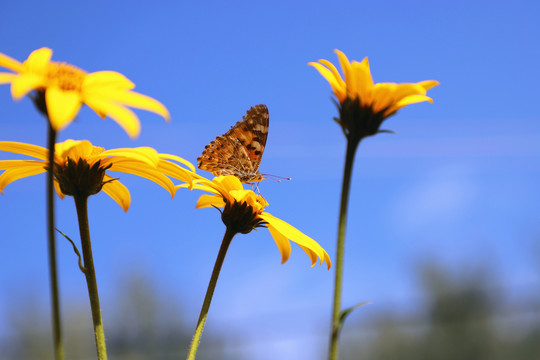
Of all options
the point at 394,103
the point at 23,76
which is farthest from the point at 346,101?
the point at 23,76

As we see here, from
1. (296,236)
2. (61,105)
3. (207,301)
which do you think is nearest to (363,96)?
(296,236)

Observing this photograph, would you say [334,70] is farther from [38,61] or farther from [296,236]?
[38,61]

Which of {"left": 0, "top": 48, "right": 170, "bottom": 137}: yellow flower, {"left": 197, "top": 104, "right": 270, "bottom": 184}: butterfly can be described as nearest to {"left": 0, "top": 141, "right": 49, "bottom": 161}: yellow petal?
{"left": 0, "top": 48, "right": 170, "bottom": 137}: yellow flower

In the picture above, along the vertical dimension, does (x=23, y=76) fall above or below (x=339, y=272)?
above

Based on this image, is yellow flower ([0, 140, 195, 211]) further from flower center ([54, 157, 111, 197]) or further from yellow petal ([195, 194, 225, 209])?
yellow petal ([195, 194, 225, 209])

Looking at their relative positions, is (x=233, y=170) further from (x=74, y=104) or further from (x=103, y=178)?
(x=74, y=104)

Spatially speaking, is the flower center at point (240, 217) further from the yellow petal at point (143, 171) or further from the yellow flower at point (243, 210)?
the yellow petal at point (143, 171)

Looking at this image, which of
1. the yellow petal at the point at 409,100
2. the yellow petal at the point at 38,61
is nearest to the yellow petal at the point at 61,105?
the yellow petal at the point at 38,61
